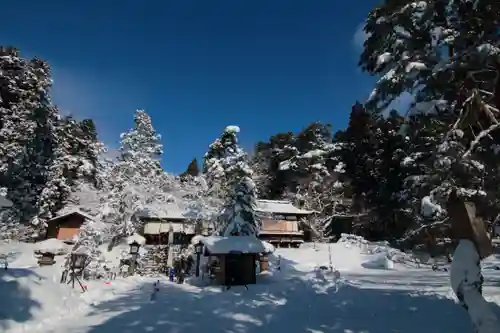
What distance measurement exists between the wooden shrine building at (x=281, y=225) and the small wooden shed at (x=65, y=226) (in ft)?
65.5

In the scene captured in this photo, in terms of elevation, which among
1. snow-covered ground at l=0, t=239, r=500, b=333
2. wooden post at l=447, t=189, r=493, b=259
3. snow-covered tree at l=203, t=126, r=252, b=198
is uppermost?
snow-covered tree at l=203, t=126, r=252, b=198

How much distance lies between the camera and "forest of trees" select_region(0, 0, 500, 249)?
828cm

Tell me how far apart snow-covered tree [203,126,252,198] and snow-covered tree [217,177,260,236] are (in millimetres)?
2412

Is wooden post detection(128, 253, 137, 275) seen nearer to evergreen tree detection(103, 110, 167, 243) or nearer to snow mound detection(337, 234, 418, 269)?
evergreen tree detection(103, 110, 167, 243)

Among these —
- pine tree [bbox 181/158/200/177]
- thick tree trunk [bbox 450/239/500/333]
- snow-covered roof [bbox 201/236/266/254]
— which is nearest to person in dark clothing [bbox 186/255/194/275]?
snow-covered roof [bbox 201/236/266/254]

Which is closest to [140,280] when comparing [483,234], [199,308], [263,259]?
[263,259]

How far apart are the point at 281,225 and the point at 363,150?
13449 mm

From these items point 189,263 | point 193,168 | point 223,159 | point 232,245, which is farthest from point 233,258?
point 193,168

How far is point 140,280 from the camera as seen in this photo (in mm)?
25500

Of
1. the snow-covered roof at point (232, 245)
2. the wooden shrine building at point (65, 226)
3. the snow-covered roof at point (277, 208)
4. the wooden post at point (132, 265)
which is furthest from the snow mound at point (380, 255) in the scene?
the wooden shrine building at point (65, 226)

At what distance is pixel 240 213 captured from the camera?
29516mm

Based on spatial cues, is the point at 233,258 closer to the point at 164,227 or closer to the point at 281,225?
the point at 164,227

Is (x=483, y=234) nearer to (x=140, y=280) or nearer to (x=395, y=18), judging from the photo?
(x=395, y=18)

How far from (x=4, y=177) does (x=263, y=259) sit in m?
26.3
